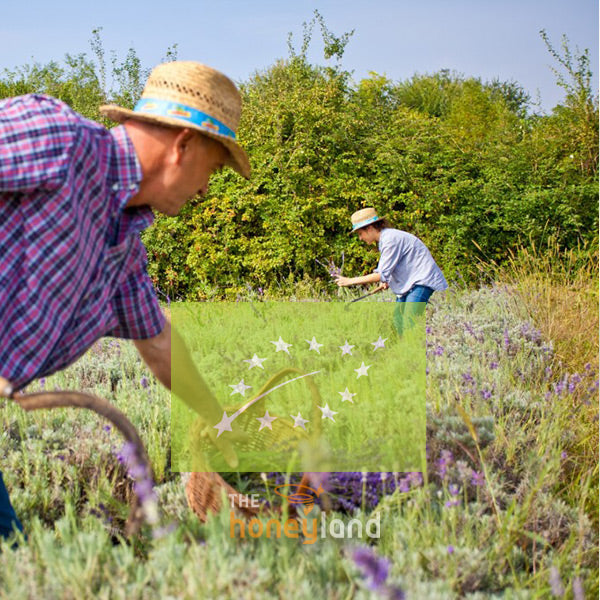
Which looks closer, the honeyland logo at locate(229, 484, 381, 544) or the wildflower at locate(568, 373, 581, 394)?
the honeyland logo at locate(229, 484, 381, 544)

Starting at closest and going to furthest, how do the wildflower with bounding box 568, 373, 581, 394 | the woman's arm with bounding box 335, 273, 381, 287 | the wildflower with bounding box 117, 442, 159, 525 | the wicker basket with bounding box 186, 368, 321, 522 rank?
the wildflower with bounding box 117, 442, 159, 525 < the wicker basket with bounding box 186, 368, 321, 522 < the wildflower with bounding box 568, 373, 581, 394 < the woman's arm with bounding box 335, 273, 381, 287

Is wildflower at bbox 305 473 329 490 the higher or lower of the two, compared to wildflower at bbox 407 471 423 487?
higher

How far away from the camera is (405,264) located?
5562 millimetres

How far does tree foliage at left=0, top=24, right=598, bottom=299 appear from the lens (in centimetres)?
803

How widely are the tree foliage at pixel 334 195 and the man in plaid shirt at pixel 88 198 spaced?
18.7 ft

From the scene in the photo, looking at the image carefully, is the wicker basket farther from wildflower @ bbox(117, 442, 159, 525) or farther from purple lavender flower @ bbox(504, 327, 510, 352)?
purple lavender flower @ bbox(504, 327, 510, 352)

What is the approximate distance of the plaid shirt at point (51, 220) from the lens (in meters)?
1.40

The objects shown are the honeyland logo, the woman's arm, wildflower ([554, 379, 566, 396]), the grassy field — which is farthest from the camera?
the woman's arm

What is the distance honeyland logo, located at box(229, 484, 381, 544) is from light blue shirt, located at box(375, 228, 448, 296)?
342 cm

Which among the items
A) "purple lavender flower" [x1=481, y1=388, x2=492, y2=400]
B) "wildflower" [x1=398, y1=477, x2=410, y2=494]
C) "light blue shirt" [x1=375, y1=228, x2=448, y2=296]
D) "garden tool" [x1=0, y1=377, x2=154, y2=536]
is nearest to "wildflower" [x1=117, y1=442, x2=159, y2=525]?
"garden tool" [x1=0, y1=377, x2=154, y2=536]

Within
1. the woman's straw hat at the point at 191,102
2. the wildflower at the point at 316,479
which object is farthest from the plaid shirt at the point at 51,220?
the wildflower at the point at 316,479

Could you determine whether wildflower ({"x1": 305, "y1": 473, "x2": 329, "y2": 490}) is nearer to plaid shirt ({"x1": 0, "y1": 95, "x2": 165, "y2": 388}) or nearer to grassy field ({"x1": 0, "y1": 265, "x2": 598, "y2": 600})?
grassy field ({"x1": 0, "y1": 265, "x2": 598, "y2": 600})

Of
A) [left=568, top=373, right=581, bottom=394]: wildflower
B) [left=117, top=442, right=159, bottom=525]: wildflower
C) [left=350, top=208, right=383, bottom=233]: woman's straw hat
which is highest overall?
[left=350, top=208, right=383, bottom=233]: woman's straw hat

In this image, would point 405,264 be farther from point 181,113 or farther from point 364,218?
point 181,113
